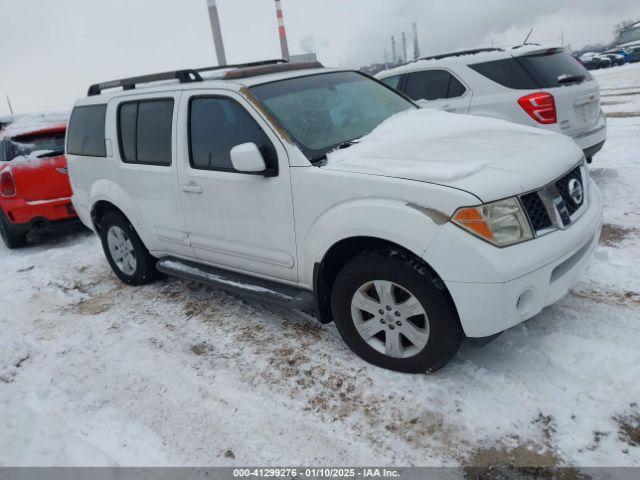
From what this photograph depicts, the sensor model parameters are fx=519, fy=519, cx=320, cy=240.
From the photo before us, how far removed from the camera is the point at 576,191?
3.14 metres

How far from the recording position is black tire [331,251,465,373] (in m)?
2.78

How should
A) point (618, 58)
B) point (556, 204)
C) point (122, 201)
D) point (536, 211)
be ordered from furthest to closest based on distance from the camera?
1. point (618, 58)
2. point (122, 201)
3. point (556, 204)
4. point (536, 211)

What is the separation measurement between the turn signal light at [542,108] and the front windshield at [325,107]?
2069 millimetres

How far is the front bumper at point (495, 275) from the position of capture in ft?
8.41

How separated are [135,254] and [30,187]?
2.77 metres

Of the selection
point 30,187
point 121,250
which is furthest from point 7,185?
point 121,250

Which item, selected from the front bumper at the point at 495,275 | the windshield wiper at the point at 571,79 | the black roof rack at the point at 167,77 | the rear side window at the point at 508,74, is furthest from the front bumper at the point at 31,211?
the windshield wiper at the point at 571,79

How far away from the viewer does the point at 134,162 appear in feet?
14.7

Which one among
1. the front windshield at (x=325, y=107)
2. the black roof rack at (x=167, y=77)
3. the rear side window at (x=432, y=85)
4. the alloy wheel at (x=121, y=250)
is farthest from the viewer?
the rear side window at (x=432, y=85)

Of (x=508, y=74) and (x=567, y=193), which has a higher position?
(x=508, y=74)

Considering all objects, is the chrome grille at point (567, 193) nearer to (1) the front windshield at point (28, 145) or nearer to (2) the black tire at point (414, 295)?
(2) the black tire at point (414, 295)

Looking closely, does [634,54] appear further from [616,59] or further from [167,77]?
[167,77]

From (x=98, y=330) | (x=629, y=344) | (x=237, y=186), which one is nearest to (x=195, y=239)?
(x=237, y=186)

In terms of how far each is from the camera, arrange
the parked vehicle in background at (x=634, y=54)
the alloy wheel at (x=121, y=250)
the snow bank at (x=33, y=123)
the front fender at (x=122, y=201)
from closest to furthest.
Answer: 1. the front fender at (x=122, y=201)
2. the alloy wheel at (x=121, y=250)
3. the snow bank at (x=33, y=123)
4. the parked vehicle in background at (x=634, y=54)
